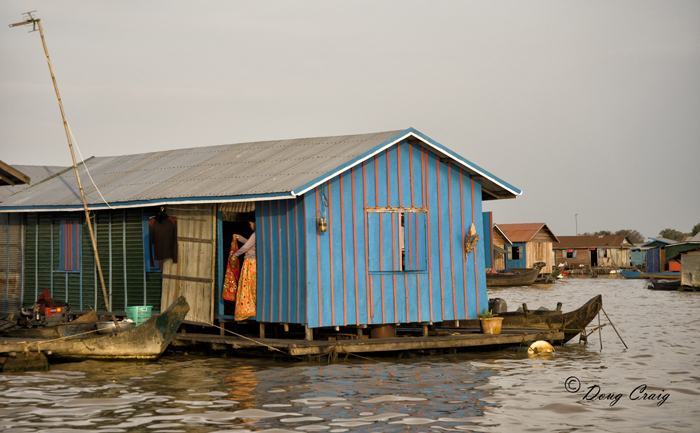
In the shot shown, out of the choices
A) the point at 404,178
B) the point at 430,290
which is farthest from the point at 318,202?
the point at 430,290

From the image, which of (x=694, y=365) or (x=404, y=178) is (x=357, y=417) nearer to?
(x=404, y=178)

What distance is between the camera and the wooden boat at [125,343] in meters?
14.1

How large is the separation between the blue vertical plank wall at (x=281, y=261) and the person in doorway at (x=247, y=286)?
10 centimetres

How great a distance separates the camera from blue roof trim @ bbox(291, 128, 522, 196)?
1386cm

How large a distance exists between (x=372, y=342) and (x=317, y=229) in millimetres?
2389

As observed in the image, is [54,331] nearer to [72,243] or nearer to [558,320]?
[72,243]

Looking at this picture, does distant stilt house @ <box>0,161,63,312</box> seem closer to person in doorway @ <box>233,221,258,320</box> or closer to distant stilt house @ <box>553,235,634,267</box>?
person in doorway @ <box>233,221,258,320</box>

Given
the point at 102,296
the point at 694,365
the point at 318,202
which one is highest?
the point at 318,202

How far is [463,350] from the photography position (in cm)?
1641

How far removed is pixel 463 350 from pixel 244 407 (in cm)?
711

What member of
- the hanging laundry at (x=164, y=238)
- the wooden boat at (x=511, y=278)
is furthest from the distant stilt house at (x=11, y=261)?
the wooden boat at (x=511, y=278)

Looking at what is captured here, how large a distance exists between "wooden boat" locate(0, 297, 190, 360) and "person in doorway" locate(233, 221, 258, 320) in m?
1.18

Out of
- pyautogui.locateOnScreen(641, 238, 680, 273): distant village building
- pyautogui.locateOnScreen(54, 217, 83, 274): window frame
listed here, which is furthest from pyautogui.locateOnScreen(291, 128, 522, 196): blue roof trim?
pyautogui.locateOnScreen(641, 238, 680, 273): distant village building

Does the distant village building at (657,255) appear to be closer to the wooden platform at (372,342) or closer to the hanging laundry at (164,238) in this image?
the wooden platform at (372,342)
